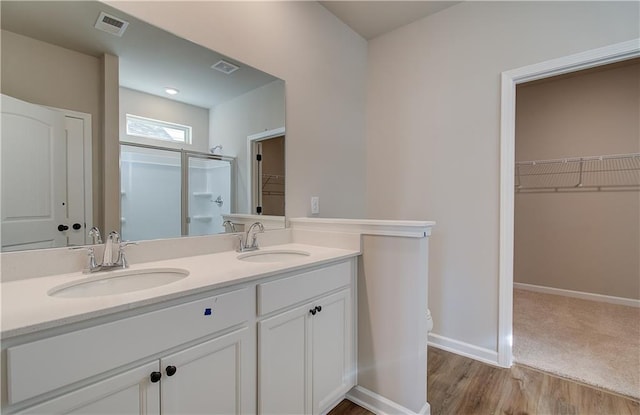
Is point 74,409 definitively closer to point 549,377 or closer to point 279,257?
point 279,257

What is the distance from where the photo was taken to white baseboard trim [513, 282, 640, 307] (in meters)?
3.16

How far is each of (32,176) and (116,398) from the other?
88 cm

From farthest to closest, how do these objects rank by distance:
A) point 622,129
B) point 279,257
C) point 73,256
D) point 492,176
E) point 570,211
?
point 570,211 → point 622,129 → point 492,176 → point 279,257 → point 73,256

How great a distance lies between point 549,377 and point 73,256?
2.71 metres

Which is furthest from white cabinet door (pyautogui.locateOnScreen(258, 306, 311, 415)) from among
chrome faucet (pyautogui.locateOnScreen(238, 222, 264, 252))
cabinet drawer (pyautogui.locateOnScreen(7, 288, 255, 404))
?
chrome faucet (pyautogui.locateOnScreen(238, 222, 264, 252))

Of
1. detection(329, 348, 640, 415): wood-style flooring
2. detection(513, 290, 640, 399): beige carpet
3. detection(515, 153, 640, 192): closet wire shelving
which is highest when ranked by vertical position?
detection(515, 153, 640, 192): closet wire shelving

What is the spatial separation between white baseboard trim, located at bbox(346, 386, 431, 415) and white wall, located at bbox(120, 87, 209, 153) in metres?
1.63

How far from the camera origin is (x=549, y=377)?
6.25ft

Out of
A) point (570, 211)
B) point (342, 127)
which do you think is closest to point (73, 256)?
point (342, 127)

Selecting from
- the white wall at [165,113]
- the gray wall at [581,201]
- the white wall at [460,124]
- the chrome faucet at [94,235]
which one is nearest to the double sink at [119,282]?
the chrome faucet at [94,235]

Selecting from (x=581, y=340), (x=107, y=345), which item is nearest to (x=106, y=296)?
(x=107, y=345)

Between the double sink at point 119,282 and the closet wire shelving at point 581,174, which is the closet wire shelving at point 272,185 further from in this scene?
the closet wire shelving at point 581,174

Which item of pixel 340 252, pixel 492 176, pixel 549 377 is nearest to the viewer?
pixel 340 252

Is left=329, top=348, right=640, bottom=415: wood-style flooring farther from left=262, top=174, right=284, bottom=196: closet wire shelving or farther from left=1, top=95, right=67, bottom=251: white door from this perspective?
left=1, top=95, right=67, bottom=251: white door
